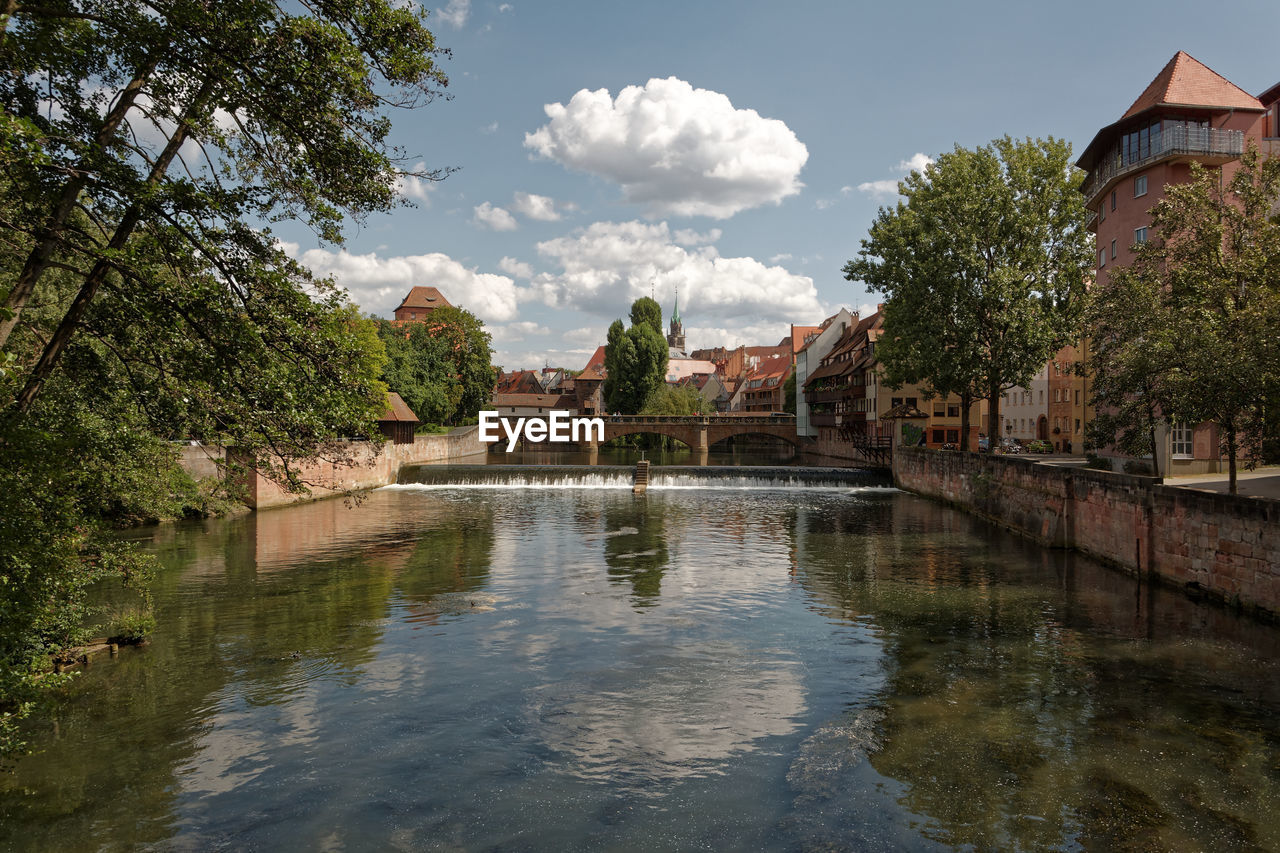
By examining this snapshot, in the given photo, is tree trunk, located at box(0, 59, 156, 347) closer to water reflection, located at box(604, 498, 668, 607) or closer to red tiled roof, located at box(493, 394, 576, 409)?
water reflection, located at box(604, 498, 668, 607)

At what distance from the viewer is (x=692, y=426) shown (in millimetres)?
82562

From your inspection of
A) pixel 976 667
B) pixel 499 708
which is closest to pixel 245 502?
pixel 499 708

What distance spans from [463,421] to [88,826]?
7953 centimetres

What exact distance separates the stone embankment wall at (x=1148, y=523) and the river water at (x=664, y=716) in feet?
2.86

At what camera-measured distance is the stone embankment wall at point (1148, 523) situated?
17.1 m

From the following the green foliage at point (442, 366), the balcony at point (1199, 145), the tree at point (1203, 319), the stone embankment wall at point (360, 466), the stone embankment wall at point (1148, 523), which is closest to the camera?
the stone embankment wall at point (1148, 523)

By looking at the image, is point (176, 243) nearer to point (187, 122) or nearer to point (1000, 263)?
point (187, 122)

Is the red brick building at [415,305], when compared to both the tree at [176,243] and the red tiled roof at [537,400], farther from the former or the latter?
the tree at [176,243]

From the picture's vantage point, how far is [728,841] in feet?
29.6

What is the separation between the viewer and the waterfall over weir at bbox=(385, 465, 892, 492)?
48.3 m

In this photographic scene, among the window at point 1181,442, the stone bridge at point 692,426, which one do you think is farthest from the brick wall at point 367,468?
the window at point 1181,442

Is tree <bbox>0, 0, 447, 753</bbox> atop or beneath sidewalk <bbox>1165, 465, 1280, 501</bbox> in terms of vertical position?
atop

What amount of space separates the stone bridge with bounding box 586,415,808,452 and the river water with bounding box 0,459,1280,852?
57.1 metres

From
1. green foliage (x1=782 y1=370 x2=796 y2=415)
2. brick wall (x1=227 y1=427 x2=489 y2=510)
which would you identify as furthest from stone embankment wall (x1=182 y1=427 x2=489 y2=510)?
green foliage (x1=782 y1=370 x2=796 y2=415)
